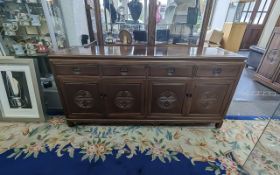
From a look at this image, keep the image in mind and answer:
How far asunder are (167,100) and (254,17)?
665 centimetres

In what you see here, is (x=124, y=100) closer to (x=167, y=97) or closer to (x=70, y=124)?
(x=167, y=97)

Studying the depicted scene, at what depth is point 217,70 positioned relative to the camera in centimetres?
148

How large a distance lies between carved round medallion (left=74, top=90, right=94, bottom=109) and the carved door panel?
174mm

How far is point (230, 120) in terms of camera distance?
78.7 inches

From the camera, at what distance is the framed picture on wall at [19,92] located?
1655 mm

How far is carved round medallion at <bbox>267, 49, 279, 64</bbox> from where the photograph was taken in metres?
2.80

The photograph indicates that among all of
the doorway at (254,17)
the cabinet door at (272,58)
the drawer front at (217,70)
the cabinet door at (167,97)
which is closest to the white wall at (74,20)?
the cabinet door at (167,97)

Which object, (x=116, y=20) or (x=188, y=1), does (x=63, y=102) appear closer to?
(x=116, y=20)

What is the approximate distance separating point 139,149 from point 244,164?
38.4 inches

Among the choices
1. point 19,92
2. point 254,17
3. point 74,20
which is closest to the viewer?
point 19,92

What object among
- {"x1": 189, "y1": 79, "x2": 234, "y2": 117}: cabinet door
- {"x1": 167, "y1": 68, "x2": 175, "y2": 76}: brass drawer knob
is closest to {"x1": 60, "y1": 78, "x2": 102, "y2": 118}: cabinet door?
{"x1": 167, "y1": 68, "x2": 175, "y2": 76}: brass drawer knob

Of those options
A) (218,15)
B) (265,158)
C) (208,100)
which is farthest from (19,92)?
(218,15)

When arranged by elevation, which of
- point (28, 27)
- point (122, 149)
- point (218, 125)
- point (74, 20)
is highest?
point (74, 20)

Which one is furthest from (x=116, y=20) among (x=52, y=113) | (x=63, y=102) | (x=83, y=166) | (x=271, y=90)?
(x=271, y=90)
